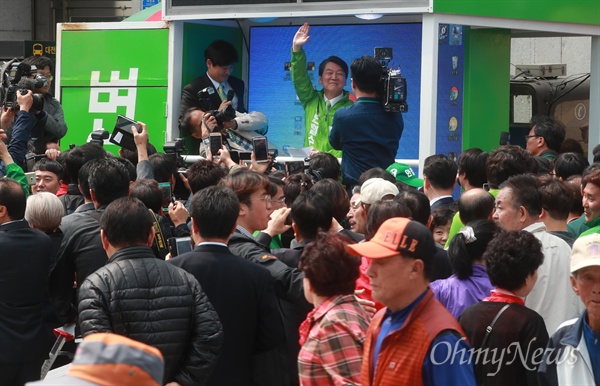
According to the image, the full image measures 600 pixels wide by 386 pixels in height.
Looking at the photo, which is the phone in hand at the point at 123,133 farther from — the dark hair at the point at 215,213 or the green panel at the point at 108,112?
the dark hair at the point at 215,213

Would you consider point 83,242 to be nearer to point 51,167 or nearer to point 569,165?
point 51,167

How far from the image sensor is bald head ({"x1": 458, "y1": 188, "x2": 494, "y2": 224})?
20.9ft

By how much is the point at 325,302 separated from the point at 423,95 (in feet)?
19.7

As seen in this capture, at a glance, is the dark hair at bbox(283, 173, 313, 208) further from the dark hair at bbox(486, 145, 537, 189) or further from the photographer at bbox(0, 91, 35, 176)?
the photographer at bbox(0, 91, 35, 176)

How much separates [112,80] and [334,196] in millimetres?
6510

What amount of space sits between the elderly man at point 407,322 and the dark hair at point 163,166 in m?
4.78

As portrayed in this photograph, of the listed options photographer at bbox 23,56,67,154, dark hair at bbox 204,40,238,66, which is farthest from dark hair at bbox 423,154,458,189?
dark hair at bbox 204,40,238,66

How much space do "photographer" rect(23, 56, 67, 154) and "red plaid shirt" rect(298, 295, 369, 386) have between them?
20.4 ft

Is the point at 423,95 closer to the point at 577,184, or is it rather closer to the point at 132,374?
the point at 577,184

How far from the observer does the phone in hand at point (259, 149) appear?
884 cm

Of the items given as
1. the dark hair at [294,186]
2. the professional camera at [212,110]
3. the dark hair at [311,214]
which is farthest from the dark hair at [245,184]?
the professional camera at [212,110]

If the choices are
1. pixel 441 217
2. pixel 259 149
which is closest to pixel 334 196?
pixel 441 217

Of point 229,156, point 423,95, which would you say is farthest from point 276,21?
point 229,156

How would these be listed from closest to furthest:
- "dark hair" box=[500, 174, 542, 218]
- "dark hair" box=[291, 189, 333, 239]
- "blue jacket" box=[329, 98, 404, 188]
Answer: "dark hair" box=[291, 189, 333, 239] → "dark hair" box=[500, 174, 542, 218] → "blue jacket" box=[329, 98, 404, 188]
